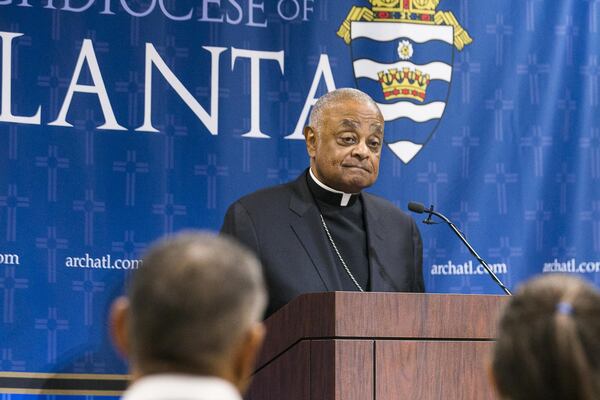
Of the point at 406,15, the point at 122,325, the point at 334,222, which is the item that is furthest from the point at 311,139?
the point at 122,325

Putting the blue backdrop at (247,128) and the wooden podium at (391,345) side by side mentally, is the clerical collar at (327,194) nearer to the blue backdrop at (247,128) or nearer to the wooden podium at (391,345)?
the blue backdrop at (247,128)

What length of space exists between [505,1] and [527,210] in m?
1.12

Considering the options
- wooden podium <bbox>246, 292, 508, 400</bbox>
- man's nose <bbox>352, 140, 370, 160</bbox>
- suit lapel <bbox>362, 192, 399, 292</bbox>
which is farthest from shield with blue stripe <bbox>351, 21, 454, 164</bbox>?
wooden podium <bbox>246, 292, 508, 400</bbox>

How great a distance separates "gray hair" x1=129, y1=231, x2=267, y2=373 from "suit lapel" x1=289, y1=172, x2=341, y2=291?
3.11 m

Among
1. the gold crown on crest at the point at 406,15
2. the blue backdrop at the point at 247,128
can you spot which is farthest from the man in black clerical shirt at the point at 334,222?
the gold crown on crest at the point at 406,15

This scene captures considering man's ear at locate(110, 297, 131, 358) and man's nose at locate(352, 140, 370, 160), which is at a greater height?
man's nose at locate(352, 140, 370, 160)

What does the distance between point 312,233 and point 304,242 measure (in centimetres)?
11

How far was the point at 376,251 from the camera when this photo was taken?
15.6 feet

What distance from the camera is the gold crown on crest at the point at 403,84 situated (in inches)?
221

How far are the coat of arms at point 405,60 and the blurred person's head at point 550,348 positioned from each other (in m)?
4.07

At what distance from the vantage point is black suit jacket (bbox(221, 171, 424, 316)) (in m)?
4.55

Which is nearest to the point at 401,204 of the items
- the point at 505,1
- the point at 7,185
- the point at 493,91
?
the point at 493,91

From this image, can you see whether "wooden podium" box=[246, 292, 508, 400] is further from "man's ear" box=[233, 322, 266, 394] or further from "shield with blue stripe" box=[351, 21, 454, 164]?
"shield with blue stripe" box=[351, 21, 454, 164]

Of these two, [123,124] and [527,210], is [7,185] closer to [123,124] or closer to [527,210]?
[123,124]
